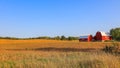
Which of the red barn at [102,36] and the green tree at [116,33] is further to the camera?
the red barn at [102,36]

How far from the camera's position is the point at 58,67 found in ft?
34.5

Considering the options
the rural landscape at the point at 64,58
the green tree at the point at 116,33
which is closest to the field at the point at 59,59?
the rural landscape at the point at 64,58

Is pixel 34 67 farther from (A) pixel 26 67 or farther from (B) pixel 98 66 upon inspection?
(B) pixel 98 66

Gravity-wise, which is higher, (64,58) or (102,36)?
(102,36)

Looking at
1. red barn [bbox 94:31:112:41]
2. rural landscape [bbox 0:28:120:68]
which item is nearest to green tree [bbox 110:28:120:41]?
red barn [bbox 94:31:112:41]

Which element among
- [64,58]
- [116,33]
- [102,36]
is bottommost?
[64,58]

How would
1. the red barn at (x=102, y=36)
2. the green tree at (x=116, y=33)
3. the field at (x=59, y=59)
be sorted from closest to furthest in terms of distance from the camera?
the field at (x=59, y=59)
the green tree at (x=116, y=33)
the red barn at (x=102, y=36)

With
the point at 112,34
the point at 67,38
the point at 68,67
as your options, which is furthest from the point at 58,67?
the point at 67,38

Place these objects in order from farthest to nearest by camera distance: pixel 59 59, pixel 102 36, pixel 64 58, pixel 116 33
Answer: pixel 102 36, pixel 116 33, pixel 64 58, pixel 59 59

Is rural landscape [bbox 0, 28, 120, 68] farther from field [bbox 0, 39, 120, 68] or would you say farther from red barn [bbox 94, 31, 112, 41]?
red barn [bbox 94, 31, 112, 41]

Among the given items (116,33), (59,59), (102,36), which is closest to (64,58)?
(59,59)

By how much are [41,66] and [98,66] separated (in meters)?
2.33

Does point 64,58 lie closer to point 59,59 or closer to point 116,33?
point 59,59

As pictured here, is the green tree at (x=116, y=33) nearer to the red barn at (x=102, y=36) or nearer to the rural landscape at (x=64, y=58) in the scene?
the red barn at (x=102, y=36)
